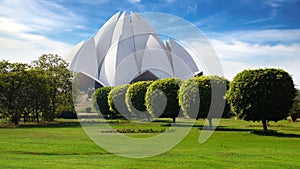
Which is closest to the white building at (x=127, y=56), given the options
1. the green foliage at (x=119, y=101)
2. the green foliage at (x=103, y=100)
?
the green foliage at (x=103, y=100)

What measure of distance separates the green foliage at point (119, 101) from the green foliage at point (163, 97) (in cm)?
747

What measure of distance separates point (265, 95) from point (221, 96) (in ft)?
13.9

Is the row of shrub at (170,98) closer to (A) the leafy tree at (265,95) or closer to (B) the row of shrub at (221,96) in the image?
(B) the row of shrub at (221,96)

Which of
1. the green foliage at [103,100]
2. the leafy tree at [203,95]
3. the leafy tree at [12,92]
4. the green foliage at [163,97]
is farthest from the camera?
the green foliage at [103,100]

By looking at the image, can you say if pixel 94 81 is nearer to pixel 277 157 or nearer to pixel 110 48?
pixel 110 48

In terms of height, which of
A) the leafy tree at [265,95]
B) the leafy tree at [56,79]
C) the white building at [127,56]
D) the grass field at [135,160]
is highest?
the white building at [127,56]

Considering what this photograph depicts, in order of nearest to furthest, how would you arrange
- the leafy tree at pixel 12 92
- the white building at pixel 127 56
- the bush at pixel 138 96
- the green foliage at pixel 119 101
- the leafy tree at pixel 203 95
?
the leafy tree at pixel 203 95 → the leafy tree at pixel 12 92 → the bush at pixel 138 96 → the green foliage at pixel 119 101 → the white building at pixel 127 56

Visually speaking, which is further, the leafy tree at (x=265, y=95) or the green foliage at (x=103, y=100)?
→ the green foliage at (x=103, y=100)

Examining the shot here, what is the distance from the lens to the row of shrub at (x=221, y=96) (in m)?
25.2

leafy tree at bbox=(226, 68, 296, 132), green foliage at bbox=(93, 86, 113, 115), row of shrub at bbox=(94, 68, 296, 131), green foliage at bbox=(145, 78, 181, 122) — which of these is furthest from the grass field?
green foliage at bbox=(93, 86, 113, 115)

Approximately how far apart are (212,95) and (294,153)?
14235 millimetres

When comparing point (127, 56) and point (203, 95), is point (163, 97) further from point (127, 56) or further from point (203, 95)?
point (127, 56)

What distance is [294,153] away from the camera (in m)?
14.9

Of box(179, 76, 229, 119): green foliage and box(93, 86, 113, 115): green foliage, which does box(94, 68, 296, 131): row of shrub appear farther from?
box(93, 86, 113, 115): green foliage
